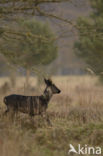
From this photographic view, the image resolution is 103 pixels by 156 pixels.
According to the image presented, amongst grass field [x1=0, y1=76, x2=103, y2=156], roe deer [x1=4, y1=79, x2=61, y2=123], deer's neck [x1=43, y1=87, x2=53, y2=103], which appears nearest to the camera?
grass field [x1=0, y1=76, x2=103, y2=156]

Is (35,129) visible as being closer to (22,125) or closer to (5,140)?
(22,125)

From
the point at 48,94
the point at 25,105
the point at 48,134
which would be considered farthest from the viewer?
the point at 48,94

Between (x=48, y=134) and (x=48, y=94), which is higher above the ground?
(x=48, y=94)

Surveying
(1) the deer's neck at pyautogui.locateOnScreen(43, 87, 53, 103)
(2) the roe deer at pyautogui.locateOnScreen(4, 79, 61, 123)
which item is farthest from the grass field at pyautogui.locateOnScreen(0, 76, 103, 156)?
(1) the deer's neck at pyautogui.locateOnScreen(43, 87, 53, 103)

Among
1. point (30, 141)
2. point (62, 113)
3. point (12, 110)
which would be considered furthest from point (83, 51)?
point (30, 141)

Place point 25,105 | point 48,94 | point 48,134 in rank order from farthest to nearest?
point 48,94, point 25,105, point 48,134

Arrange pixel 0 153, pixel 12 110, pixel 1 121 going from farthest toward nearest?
pixel 12 110
pixel 1 121
pixel 0 153

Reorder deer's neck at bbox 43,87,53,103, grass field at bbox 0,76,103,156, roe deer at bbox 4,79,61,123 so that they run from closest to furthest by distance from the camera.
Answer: grass field at bbox 0,76,103,156, roe deer at bbox 4,79,61,123, deer's neck at bbox 43,87,53,103

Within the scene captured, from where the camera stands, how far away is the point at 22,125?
7.55m

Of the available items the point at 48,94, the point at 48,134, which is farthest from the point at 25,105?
the point at 48,134

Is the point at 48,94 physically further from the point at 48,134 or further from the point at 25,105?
the point at 48,134

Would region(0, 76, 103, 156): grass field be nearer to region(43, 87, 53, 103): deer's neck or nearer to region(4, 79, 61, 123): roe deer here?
region(4, 79, 61, 123): roe deer

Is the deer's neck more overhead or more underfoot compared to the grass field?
more overhead

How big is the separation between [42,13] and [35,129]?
9.52 ft
